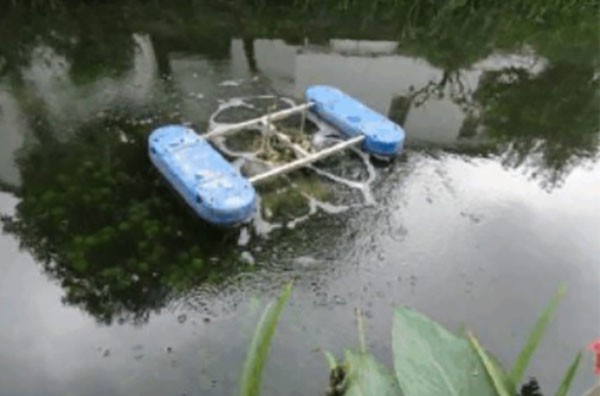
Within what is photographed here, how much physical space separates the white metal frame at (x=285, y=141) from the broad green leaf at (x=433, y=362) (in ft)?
12.0

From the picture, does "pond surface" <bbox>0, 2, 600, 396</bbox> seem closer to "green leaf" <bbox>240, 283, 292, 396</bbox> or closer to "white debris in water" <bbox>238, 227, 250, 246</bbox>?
"white debris in water" <bbox>238, 227, 250, 246</bbox>

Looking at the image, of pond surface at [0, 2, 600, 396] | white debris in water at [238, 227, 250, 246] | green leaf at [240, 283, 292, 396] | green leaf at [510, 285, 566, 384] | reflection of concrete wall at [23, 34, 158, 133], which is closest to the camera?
green leaf at [240, 283, 292, 396]

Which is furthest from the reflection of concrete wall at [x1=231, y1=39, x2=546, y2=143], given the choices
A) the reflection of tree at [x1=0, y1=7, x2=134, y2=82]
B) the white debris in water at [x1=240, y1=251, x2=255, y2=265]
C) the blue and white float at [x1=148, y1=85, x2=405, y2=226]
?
the white debris in water at [x1=240, y1=251, x2=255, y2=265]

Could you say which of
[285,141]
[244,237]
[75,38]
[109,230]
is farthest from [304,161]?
[75,38]

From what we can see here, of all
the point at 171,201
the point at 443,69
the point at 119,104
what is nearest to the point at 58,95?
the point at 119,104

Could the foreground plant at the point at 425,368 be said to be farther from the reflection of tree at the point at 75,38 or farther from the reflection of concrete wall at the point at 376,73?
the reflection of tree at the point at 75,38

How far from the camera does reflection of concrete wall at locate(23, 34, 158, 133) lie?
5.53 metres

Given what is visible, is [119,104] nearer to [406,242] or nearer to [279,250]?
[279,250]

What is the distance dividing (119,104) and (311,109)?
1909 millimetres

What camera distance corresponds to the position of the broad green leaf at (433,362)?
0.78 meters

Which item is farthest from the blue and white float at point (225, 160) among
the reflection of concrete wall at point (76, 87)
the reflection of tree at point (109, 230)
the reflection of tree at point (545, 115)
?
the reflection of tree at point (545, 115)

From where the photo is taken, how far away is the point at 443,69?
705cm

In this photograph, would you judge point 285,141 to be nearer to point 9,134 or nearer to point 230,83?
point 230,83

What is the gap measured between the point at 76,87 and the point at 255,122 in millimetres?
2043
